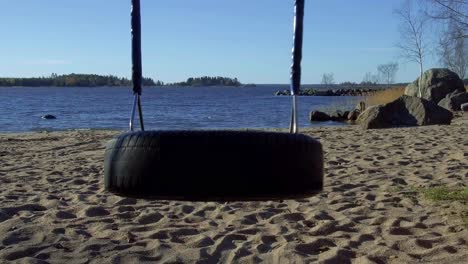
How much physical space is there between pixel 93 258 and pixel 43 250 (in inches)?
17.4

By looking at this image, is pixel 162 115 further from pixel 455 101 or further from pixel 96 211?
pixel 96 211

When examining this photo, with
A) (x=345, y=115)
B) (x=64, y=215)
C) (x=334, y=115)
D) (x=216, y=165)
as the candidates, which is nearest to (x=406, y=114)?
(x=345, y=115)

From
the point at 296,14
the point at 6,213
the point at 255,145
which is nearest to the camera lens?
the point at 255,145

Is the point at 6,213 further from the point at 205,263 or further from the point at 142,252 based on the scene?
the point at 205,263

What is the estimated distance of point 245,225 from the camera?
17.7ft

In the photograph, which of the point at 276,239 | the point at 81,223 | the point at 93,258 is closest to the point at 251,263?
the point at 276,239

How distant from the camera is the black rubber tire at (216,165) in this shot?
2.55m

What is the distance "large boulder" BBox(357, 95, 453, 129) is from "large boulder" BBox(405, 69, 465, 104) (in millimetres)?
13487

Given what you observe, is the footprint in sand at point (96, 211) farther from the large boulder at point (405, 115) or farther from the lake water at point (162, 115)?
the lake water at point (162, 115)

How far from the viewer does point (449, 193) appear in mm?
6301

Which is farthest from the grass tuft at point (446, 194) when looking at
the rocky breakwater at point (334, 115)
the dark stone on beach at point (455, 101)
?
the rocky breakwater at point (334, 115)

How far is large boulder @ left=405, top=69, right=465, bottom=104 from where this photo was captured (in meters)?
33.3

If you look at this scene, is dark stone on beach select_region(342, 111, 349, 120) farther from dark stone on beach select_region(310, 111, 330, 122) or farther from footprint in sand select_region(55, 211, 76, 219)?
footprint in sand select_region(55, 211, 76, 219)

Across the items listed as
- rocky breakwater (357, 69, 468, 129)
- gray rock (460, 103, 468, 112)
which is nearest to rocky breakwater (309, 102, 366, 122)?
gray rock (460, 103, 468, 112)
